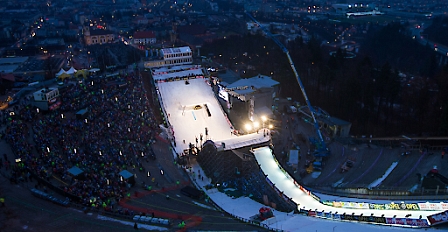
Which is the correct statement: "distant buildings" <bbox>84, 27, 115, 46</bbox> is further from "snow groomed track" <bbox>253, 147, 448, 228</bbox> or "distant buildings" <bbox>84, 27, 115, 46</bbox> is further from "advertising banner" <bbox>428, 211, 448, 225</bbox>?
"advertising banner" <bbox>428, 211, 448, 225</bbox>

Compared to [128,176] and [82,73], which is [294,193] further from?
[82,73]

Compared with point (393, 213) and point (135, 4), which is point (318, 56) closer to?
point (393, 213)

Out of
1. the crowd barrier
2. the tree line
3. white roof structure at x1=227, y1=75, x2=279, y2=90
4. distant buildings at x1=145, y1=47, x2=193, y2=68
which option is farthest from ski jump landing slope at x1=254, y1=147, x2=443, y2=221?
distant buildings at x1=145, y1=47, x2=193, y2=68

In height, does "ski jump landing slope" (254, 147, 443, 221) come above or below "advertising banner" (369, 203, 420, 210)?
below

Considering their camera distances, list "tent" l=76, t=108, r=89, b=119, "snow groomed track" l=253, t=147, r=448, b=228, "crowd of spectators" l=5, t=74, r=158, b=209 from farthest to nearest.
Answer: "tent" l=76, t=108, r=89, b=119, "crowd of spectators" l=5, t=74, r=158, b=209, "snow groomed track" l=253, t=147, r=448, b=228

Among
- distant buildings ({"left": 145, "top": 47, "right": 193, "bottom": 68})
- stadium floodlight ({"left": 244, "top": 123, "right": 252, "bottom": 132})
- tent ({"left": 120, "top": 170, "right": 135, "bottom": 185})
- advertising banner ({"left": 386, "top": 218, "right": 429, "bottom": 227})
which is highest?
distant buildings ({"left": 145, "top": 47, "right": 193, "bottom": 68})

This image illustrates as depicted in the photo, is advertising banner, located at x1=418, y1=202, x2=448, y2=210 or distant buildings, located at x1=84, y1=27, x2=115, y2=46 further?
distant buildings, located at x1=84, y1=27, x2=115, y2=46

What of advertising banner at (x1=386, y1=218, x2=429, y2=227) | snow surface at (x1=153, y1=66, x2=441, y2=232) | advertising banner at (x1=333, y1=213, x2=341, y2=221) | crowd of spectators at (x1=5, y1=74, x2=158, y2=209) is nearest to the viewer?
advertising banner at (x1=386, y1=218, x2=429, y2=227)

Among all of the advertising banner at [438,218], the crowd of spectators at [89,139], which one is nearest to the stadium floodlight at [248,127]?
the crowd of spectators at [89,139]
